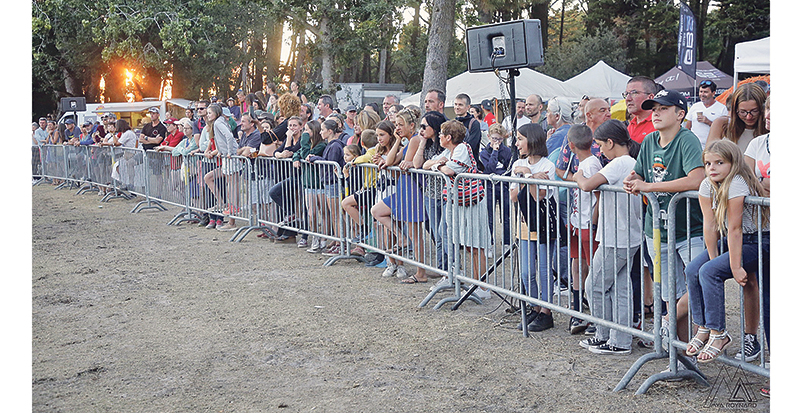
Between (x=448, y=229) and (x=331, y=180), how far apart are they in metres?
2.63

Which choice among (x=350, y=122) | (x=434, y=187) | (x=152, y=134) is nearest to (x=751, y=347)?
(x=434, y=187)

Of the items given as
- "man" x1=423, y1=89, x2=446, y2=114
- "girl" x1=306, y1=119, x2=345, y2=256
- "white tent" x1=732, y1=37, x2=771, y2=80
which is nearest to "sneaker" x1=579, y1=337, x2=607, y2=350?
"man" x1=423, y1=89, x2=446, y2=114

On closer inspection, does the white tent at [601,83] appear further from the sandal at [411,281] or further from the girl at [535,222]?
the girl at [535,222]

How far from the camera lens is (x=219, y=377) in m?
4.89

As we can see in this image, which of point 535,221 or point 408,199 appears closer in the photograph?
point 535,221

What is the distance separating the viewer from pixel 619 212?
16.0 ft

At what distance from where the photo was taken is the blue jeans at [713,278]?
13.1 ft

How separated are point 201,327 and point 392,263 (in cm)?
250

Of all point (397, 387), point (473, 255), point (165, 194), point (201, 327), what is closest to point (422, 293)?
point (473, 255)

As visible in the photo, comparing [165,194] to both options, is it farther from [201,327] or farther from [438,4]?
[201,327]

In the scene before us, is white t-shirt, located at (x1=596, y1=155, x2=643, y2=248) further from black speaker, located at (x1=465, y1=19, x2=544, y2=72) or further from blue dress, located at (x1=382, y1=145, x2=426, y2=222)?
black speaker, located at (x1=465, y1=19, x2=544, y2=72)

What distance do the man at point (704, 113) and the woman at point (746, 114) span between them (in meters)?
3.66

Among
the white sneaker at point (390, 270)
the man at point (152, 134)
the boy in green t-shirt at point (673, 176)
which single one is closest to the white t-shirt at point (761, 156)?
the boy in green t-shirt at point (673, 176)

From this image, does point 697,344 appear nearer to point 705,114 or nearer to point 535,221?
point 535,221
